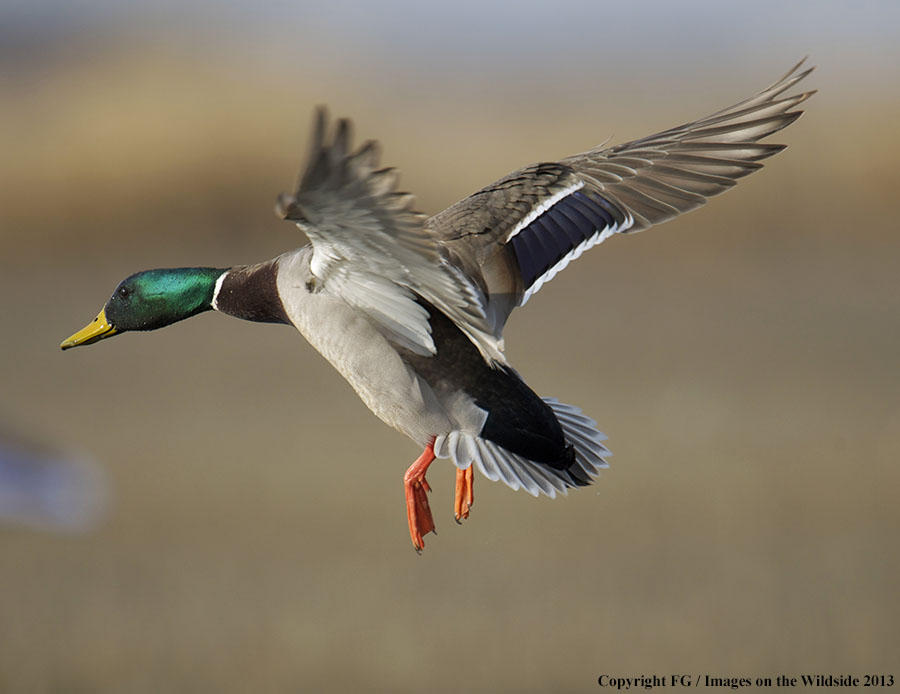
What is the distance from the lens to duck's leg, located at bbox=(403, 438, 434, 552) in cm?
306

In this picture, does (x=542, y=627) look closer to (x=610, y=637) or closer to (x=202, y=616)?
(x=610, y=637)

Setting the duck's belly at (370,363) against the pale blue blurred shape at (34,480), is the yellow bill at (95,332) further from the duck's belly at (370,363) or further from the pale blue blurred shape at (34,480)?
the pale blue blurred shape at (34,480)

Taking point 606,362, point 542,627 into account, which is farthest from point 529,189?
point 606,362

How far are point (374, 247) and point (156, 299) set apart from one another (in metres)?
0.92

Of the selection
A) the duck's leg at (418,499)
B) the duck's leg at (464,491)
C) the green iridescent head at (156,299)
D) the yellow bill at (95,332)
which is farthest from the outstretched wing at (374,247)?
the yellow bill at (95,332)

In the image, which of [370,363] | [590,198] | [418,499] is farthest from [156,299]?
[590,198]

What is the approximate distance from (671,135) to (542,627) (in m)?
4.11

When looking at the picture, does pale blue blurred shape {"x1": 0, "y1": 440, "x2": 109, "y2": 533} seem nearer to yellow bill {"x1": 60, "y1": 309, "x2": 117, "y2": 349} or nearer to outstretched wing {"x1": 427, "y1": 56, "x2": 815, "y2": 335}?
yellow bill {"x1": 60, "y1": 309, "x2": 117, "y2": 349}

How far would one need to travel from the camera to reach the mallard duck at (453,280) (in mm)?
2539

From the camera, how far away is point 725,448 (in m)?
9.59

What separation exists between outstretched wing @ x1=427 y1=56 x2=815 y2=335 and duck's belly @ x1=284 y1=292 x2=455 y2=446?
12.5 inches

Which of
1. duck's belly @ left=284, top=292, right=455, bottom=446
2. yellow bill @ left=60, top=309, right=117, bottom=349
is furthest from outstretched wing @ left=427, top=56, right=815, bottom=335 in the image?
yellow bill @ left=60, top=309, right=117, bottom=349

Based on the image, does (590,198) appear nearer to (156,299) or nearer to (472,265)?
(472,265)

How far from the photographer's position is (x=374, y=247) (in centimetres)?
A: 261
